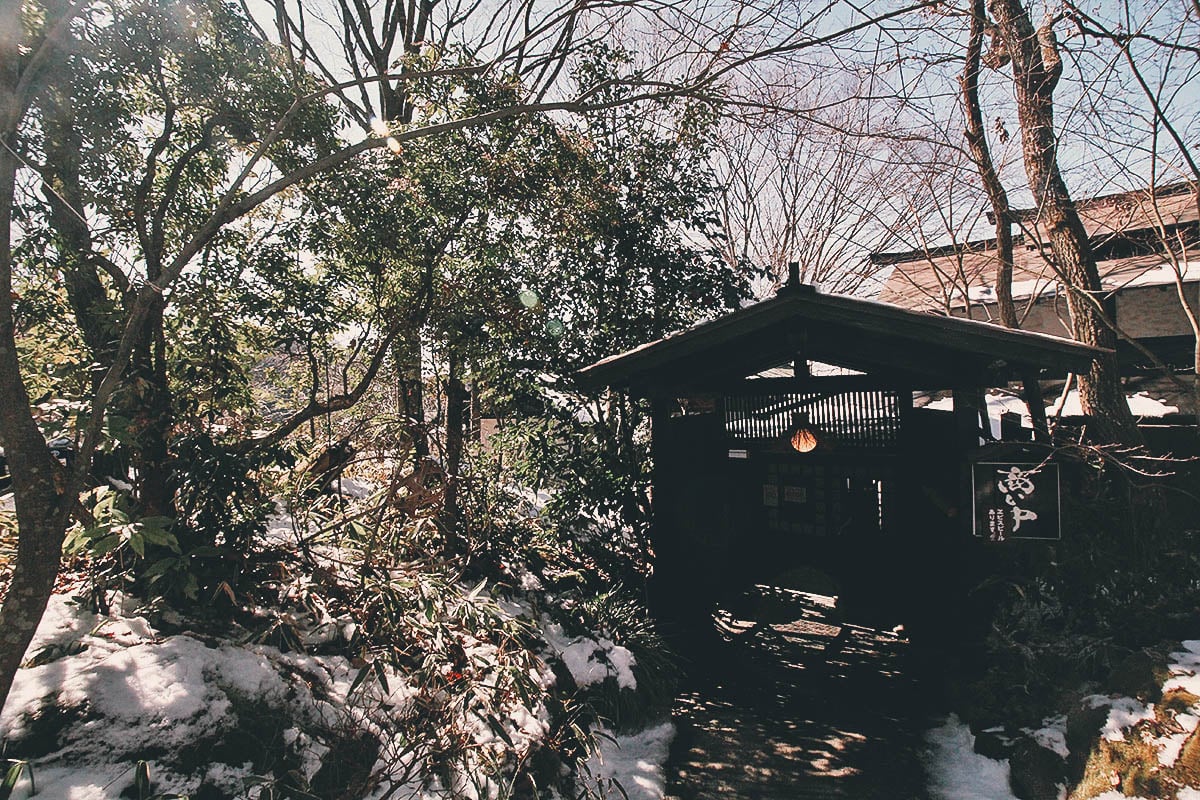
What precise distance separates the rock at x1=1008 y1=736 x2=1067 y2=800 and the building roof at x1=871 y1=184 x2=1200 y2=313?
5.15m

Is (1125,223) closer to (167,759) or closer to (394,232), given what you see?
(394,232)

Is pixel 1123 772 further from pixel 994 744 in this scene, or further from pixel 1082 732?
pixel 994 744

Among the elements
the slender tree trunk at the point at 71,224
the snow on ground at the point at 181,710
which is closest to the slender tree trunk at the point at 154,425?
the slender tree trunk at the point at 71,224

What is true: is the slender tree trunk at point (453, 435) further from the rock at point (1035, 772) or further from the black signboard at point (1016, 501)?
the rock at point (1035, 772)

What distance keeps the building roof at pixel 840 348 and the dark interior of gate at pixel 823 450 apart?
1 cm

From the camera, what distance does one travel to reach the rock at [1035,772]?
4465 millimetres

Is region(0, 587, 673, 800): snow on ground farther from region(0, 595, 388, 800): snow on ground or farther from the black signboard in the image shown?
the black signboard

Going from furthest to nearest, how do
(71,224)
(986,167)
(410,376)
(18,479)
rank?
(986,167) → (410,376) → (71,224) → (18,479)

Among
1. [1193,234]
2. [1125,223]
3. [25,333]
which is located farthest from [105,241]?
[1193,234]

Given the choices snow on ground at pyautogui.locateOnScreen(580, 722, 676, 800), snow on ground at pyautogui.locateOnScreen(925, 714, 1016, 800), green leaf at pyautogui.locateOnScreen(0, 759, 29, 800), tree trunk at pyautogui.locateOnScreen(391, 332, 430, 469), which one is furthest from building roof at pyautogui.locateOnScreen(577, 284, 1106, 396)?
green leaf at pyautogui.locateOnScreen(0, 759, 29, 800)

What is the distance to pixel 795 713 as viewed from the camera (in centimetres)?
604

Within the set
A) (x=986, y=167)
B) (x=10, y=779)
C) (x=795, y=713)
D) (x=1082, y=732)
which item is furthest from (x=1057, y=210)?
(x=10, y=779)

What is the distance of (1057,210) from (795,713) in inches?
248

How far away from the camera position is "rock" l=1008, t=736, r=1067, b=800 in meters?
4.46
